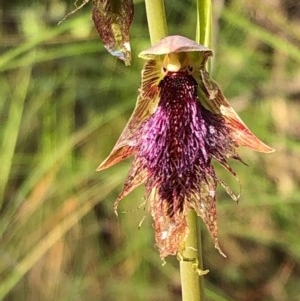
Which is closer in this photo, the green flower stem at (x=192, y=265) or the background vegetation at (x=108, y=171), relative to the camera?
the green flower stem at (x=192, y=265)

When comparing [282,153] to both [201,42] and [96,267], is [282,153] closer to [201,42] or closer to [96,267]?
[96,267]

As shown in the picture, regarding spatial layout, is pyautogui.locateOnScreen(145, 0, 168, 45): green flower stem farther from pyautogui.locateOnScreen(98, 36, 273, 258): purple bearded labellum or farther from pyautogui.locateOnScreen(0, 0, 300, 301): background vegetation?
pyautogui.locateOnScreen(0, 0, 300, 301): background vegetation

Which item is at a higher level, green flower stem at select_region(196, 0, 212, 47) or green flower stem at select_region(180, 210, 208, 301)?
green flower stem at select_region(196, 0, 212, 47)

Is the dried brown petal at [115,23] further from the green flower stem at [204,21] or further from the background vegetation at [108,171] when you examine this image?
the background vegetation at [108,171]

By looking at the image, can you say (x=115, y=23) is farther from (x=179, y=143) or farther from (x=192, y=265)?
(x=192, y=265)

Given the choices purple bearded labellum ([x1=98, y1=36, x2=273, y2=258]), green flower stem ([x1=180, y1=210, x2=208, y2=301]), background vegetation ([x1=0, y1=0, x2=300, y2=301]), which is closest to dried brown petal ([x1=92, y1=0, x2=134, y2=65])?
purple bearded labellum ([x1=98, y1=36, x2=273, y2=258])

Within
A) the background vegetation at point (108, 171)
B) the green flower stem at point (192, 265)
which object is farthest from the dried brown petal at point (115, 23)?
the background vegetation at point (108, 171)
